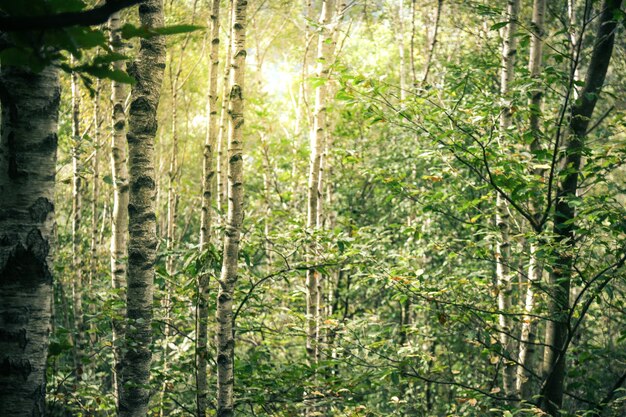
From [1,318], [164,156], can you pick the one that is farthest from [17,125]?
[164,156]

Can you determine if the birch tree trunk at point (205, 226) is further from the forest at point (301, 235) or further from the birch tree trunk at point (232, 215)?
the birch tree trunk at point (232, 215)

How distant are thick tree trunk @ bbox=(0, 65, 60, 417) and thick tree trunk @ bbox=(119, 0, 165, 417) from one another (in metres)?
1.92

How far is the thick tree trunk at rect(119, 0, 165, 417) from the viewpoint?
11.5 ft

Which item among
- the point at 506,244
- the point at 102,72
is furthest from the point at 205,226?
the point at 102,72

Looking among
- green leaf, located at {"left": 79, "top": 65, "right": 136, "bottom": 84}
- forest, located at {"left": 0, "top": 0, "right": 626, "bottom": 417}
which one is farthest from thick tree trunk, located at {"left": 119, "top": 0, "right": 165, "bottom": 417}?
green leaf, located at {"left": 79, "top": 65, "right": 136, "bottom": 84}

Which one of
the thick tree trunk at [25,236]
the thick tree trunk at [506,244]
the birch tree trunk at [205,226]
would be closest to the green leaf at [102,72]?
the thick tree trunk at [25,236]

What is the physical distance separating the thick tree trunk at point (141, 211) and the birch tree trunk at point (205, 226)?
0.76 m

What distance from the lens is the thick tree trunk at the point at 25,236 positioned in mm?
1546

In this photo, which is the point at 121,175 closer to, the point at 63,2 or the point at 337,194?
the point at 63,2

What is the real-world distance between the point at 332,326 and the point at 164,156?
15.7 meters

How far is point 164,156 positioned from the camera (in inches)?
758

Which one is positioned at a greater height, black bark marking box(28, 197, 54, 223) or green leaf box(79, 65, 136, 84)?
green leaf box(79, 65, 136, 84)

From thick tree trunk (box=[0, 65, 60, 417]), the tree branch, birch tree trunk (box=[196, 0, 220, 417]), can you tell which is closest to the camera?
the tree branch

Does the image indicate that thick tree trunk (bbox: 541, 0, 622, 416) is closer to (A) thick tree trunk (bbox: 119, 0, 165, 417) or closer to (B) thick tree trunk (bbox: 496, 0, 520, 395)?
(B) thick tree trunk (bbox: 496, 0, 520, 395)
